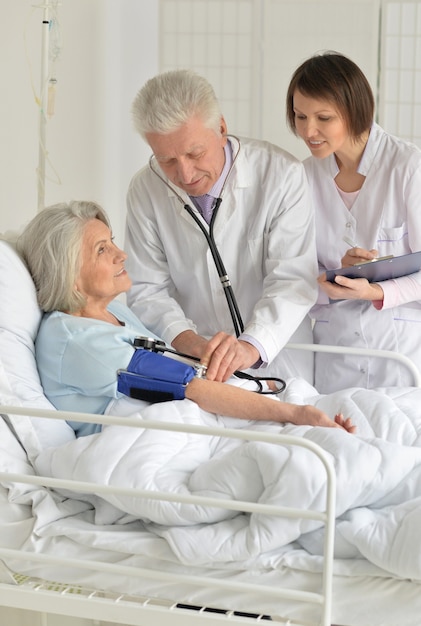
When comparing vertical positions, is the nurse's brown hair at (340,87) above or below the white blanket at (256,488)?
above

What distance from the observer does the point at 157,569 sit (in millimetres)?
1897

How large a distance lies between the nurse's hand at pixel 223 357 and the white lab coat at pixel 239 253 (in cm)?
16

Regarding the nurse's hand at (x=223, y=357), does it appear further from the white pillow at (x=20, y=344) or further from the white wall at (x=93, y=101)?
the white wall at (x=93, y=101)

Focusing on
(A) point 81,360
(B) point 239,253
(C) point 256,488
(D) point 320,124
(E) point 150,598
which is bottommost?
(E) point 150,598

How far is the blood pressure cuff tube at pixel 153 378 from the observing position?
2.22 meters

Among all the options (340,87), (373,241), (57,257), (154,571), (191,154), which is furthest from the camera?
(373,241)

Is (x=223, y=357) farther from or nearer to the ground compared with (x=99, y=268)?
nearer to the ground

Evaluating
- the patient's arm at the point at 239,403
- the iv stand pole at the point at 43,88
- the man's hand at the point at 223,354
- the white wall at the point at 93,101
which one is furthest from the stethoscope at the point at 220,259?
the white wall at the point at 93,101

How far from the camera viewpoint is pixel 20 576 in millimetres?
1997

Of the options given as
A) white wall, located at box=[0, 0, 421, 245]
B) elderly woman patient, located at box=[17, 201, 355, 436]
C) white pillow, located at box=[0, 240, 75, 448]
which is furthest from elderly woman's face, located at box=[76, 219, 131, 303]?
white wall, located at box=[0, 0, 421, 245]

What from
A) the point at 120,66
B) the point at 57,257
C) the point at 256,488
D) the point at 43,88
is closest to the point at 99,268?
the point at 57,257

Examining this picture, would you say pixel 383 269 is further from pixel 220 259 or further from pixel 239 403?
pixel 239 403

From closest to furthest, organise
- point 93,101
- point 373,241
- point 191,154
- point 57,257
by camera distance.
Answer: point 57,257
point 191,154
point 373,241
point 93,101

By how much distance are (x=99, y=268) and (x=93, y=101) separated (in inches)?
108
